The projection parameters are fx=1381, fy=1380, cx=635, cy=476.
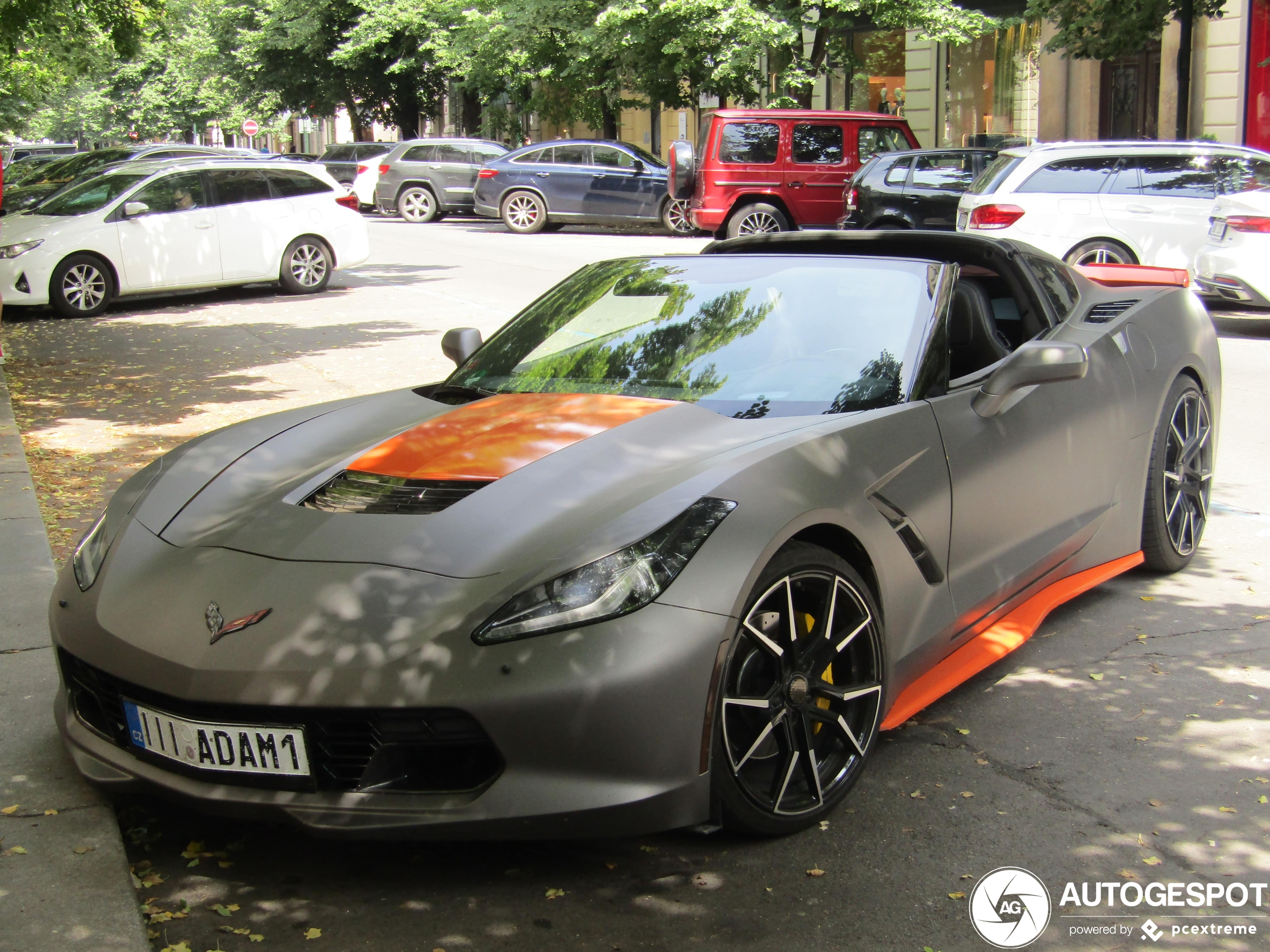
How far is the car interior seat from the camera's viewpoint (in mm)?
4535

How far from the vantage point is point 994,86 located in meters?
28.4

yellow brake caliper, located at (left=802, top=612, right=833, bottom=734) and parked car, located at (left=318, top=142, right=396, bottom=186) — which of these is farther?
parked car, located at (left=318, top=142, right=396, bottom=186)

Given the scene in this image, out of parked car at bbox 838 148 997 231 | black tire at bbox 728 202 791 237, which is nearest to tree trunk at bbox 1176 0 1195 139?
parked car at bbox 838 148 997 231

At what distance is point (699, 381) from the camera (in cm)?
396

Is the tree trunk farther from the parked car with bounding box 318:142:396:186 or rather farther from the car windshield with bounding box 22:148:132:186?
the parked car with bounding box 318:142:396:186

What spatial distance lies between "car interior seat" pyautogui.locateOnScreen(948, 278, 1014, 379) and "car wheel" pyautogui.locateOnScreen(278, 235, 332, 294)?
12.8m

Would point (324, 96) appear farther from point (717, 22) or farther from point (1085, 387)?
point (1085, 387)

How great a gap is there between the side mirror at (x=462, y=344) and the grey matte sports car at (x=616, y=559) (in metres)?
0.01

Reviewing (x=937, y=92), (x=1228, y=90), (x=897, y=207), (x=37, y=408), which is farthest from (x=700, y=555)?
(x=937, y=92)

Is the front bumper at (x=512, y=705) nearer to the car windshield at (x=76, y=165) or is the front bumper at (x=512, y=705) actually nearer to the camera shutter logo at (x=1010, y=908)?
the camera shutter logo at (x=1010, y=908)

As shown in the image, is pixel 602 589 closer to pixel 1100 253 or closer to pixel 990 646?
pixel 990 646

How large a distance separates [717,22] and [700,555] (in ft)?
78.7

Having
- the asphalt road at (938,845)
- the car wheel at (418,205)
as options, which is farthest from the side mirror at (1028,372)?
the car wheel at (418,205)

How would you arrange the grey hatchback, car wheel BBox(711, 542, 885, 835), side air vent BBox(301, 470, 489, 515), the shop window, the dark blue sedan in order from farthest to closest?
the grey hatchback < the shop window < the dark blue sedan < side air vent BBox(301, 470, 489, 515) < car wheel BBox(711, 542, 885, 835)
